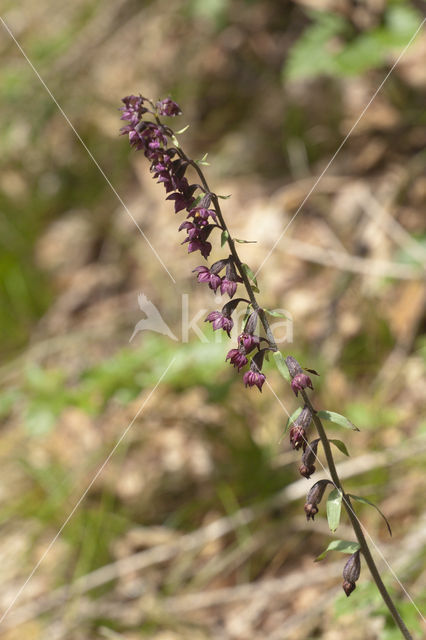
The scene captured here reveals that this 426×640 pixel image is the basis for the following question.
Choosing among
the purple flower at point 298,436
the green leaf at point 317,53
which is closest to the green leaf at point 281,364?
→ the purple flower at point 298,436

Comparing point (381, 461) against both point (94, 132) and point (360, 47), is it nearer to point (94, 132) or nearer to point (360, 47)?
point (360, 47)

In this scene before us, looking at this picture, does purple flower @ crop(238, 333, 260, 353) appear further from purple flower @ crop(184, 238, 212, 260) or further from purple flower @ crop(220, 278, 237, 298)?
purple flower @ crop(184, 238, 212, 260)

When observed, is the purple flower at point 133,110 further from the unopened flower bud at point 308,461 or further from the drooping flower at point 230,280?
the unopened flower bud at point 308,461

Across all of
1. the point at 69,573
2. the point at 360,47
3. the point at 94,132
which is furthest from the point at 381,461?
the point at 94,132

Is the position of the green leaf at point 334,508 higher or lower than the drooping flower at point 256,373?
lower

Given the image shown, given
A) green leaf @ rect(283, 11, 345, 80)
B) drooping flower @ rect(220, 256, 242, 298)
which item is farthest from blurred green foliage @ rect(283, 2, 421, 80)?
drooping flower @ rect(220, 256, 242, 298)

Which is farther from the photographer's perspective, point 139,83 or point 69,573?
point 139,83
